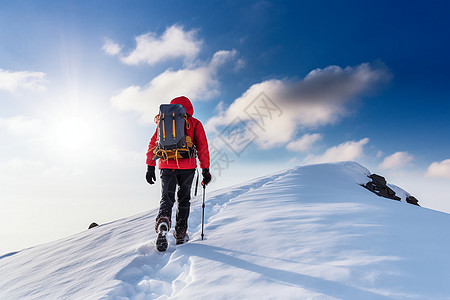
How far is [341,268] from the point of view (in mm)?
2303

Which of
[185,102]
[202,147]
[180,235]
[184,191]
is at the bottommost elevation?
[180,235]

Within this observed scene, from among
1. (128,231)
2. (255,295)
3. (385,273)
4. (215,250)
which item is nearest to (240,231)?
(215,250)

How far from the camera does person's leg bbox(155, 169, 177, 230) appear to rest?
3.97 metres

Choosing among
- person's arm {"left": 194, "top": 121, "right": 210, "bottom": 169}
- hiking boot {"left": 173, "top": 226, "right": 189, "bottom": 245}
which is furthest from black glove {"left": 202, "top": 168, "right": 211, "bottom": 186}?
hiking boot {"left": 173, "top": 226, "right": 189, "bottom": 245}

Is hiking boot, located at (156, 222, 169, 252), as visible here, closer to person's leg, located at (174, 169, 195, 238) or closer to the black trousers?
the black trousers

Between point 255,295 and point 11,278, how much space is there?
4.20m

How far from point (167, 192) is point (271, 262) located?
2078 mm

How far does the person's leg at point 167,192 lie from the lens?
3.97m

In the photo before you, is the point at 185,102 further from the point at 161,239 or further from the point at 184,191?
the point at 161,239

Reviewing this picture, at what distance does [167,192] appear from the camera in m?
4.04

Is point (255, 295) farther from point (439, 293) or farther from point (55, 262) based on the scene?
point (55, 262)

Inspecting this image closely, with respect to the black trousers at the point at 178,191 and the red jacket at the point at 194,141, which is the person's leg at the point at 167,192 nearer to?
the black trousers at the point at 178,191

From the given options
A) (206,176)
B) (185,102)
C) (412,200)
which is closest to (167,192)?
(206,176)

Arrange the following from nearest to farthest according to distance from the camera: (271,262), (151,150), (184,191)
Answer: (271,262), (184,191), (151,150)
